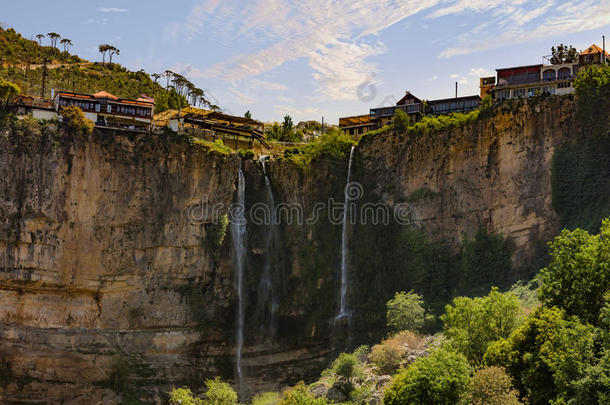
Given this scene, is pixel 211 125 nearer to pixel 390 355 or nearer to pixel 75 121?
pixel 75 121

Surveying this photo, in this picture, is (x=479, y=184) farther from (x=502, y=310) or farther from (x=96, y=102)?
(x=96, y=102)

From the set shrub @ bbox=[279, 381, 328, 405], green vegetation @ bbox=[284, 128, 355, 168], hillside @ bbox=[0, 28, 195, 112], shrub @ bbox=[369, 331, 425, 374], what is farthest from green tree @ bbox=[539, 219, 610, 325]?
hillside @ bbox=[0, 28, 195, 112]

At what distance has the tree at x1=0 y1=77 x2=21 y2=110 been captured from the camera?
4866cm

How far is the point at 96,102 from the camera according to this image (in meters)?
52.3

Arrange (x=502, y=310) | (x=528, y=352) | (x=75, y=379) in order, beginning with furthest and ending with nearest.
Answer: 1. (x=75, y=379)
2. (x=502, y=310)
3. (x=528, y=352)

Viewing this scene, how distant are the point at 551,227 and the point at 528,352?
19.8 m

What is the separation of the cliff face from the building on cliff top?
343 centimetres

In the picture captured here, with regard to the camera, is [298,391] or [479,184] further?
[479,184]

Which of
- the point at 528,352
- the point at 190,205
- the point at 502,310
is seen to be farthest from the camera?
the point at 190,205

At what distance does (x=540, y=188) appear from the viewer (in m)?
49.5

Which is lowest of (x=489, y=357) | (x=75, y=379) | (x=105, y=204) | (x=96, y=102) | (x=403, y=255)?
(x=75, y=379)

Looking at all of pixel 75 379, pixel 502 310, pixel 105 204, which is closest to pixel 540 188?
pixel 502 310

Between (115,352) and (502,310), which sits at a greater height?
(502,310)

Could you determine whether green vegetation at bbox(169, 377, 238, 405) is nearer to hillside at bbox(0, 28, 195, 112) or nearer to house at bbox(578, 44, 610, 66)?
hillside at bbox(0, 28, 195, 112)
